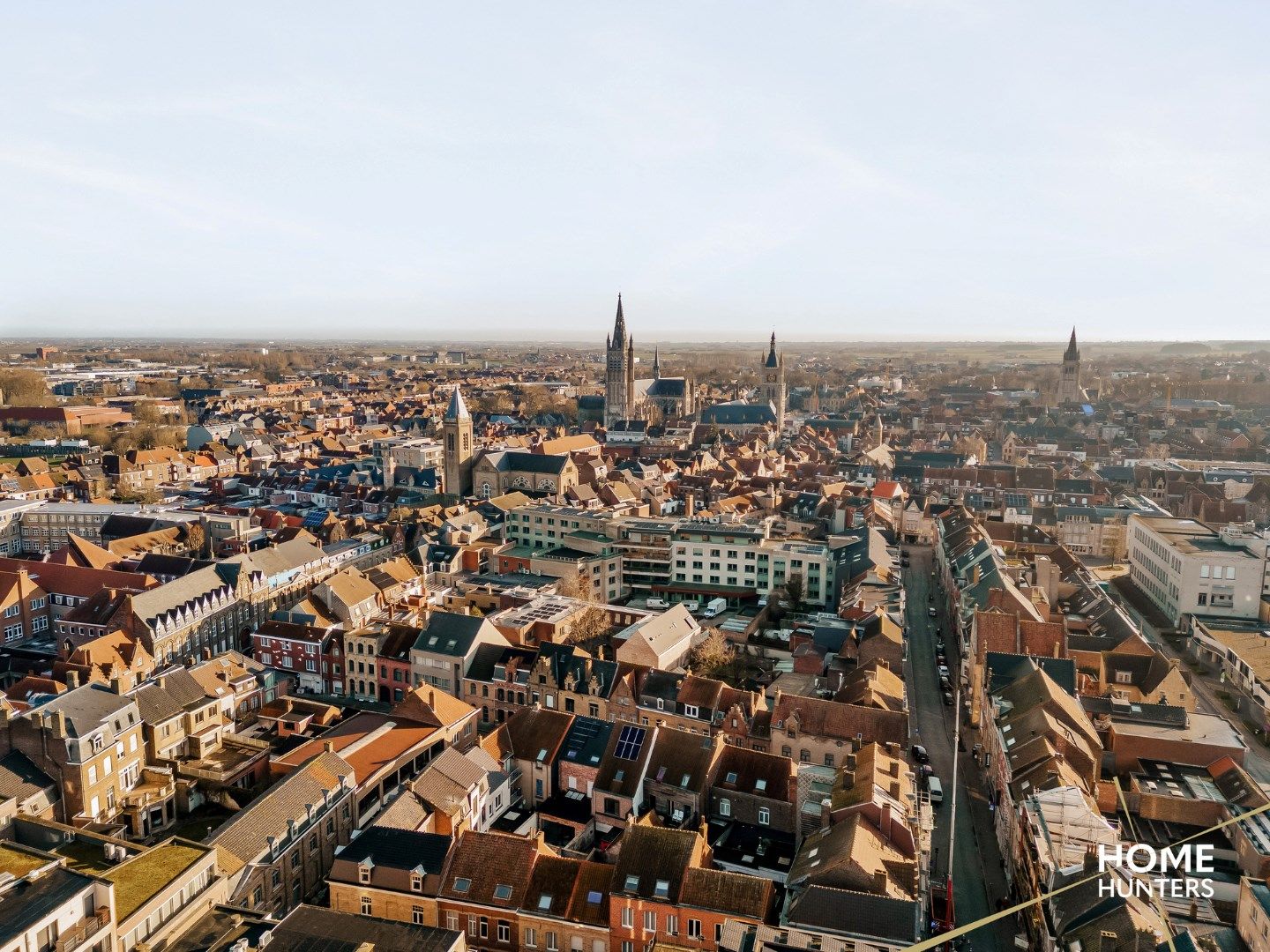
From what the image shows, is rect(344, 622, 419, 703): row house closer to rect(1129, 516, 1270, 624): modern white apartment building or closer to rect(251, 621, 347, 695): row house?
rect(251, 621, 347, 695): row house

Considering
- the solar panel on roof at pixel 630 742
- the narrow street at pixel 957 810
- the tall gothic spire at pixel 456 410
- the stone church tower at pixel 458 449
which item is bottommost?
the narrow street at pixel 957 810

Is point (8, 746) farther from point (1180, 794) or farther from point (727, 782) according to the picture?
point (1180, 794)

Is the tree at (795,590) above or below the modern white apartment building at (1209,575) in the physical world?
below

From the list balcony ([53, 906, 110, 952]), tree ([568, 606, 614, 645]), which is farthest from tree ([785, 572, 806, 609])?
balcony ([53, 906, 110, 952])

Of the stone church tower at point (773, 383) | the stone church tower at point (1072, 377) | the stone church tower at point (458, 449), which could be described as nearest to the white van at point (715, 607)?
the stone church tower at point (458, 449)

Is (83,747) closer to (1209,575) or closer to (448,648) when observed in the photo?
(448,648)

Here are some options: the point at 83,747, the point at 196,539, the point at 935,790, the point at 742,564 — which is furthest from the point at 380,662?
the point at 196,539

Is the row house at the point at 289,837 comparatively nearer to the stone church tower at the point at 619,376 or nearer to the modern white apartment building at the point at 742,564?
the modern white apartment building at the point at 742,564
